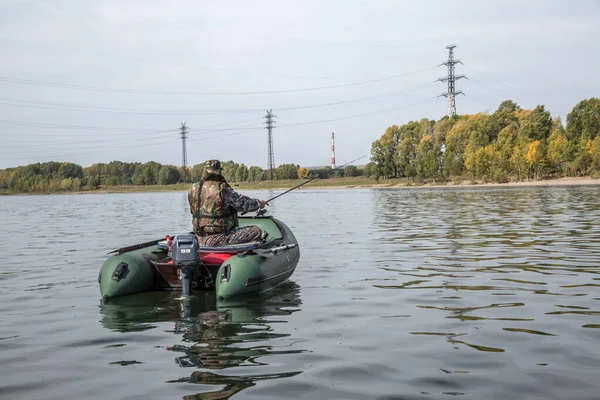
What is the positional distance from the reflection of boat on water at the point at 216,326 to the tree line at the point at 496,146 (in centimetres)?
7419

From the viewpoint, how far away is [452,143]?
10181cm

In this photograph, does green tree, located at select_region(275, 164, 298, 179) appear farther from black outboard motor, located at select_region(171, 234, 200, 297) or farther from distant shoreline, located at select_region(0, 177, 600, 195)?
black outboard motor, located at select_region(171, 234, 200, 297)

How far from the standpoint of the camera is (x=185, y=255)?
10.2 meters

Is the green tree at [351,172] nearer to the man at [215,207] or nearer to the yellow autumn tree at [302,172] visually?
the yellow autumn tree at [302,172]

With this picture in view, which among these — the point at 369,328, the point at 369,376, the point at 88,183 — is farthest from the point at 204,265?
the point at 88,183

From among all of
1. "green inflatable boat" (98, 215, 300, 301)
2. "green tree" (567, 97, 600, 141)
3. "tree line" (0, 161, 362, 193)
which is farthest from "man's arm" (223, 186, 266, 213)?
"tree line" (0, 161, 362, 193)

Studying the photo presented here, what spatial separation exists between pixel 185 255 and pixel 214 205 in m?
1.76

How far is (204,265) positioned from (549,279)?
6185 mm

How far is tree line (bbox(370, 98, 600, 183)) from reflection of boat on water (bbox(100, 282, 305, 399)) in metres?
74.2

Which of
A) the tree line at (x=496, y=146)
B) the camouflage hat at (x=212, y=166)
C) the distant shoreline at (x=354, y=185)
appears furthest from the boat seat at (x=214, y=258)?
the tree line at (x=496, y=146)

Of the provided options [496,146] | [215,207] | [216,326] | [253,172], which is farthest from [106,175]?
[216,326]

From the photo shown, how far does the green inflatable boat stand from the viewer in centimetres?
1023

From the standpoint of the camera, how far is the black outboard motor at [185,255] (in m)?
10.2

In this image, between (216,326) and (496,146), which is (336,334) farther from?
(496,146)
